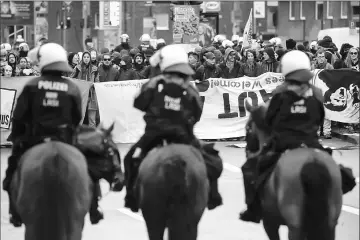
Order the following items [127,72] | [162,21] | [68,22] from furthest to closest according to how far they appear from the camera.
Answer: [68,22], [162,21], [127,72]

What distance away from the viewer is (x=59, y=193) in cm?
901

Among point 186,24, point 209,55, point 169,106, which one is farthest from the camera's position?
point 186,24

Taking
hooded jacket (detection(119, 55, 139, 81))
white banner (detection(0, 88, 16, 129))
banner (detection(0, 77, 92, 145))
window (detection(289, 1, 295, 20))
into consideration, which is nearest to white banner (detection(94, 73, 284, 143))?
Result: hooded jacket (detection(119, 55, 139, 81))

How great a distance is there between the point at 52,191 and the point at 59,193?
2.5 inches

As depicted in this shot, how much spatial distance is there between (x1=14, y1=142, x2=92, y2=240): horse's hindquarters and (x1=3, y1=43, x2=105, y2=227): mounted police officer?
0.30 m

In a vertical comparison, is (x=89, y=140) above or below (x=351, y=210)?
above

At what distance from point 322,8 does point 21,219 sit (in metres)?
42.9

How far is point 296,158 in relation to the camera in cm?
925

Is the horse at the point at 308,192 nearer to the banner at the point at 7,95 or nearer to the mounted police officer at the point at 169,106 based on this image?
the mounted police officer at the point at 169,106

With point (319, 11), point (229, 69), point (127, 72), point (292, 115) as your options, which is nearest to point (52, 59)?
point (292, 115)

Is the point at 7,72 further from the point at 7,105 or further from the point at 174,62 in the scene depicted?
the point at 174,62

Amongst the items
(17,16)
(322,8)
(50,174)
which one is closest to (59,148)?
(50,174)

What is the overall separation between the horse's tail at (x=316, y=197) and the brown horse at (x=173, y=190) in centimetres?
93

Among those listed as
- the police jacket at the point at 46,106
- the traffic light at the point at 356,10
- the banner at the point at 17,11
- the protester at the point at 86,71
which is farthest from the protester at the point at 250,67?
the traffic light at the point at 356,10
